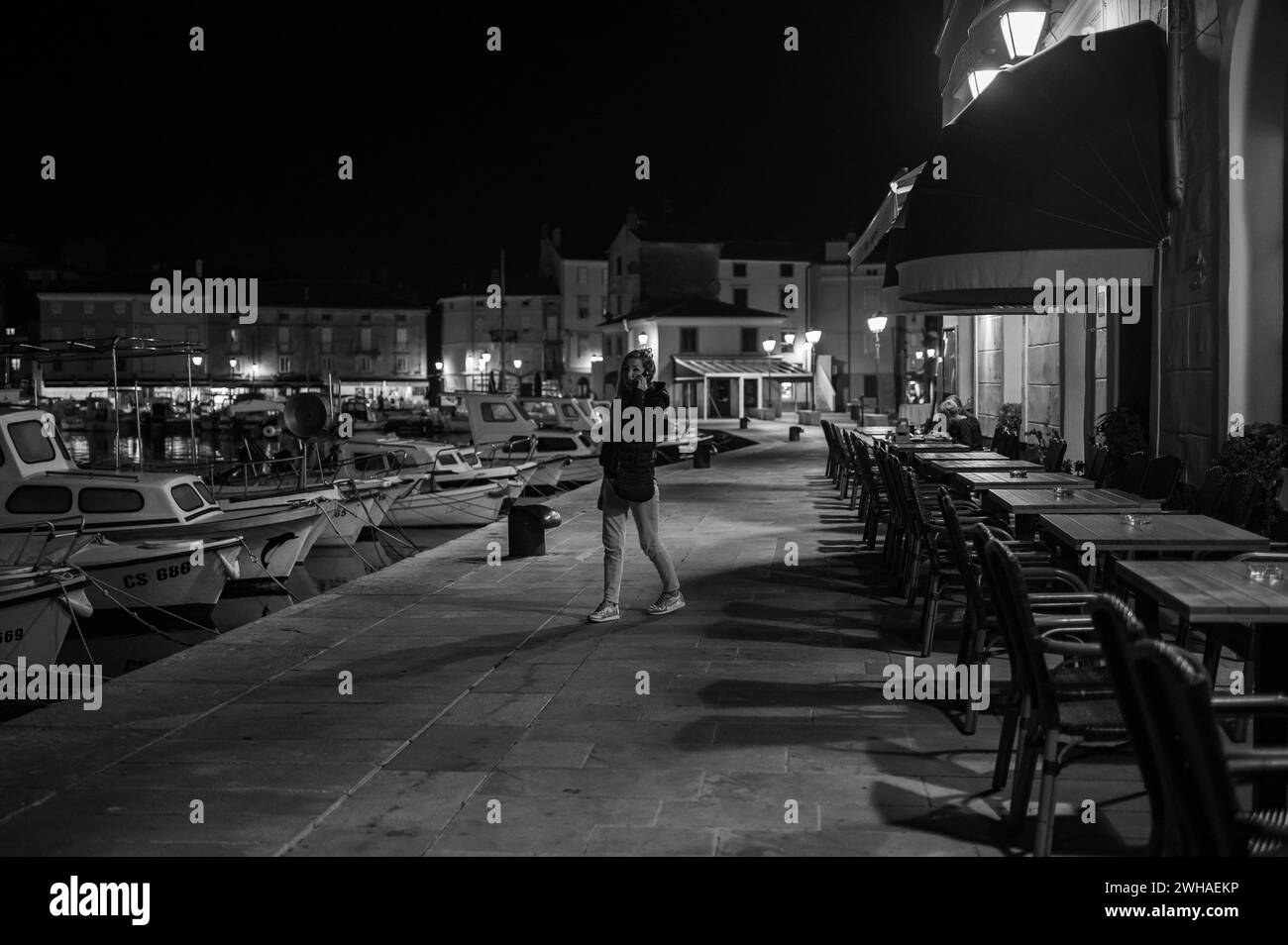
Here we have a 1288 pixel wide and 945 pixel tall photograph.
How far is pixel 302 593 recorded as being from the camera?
18.3m

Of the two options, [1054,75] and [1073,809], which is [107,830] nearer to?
[1073,809]

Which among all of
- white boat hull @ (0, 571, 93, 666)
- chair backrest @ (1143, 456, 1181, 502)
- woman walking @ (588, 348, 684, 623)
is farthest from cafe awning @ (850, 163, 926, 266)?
white boat hull @ (0, 571, 93, 666)

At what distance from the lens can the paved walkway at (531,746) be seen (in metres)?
4.66

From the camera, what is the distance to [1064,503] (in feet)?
26.6

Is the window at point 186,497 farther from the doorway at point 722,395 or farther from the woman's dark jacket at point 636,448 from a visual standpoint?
the doorway at point 722,395

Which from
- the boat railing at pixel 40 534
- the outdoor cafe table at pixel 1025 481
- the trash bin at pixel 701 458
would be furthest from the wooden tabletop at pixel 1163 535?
the trash bin at pixel 701 458

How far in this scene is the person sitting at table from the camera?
20.2 m

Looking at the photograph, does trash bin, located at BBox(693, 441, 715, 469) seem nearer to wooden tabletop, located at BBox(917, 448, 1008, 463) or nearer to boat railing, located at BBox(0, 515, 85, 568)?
wooden tabletop, located at BBox(917, 448, 1008, 463)

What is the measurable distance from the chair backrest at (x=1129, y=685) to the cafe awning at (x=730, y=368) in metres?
57.4

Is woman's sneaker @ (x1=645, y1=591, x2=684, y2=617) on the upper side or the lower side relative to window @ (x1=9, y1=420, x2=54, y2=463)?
lower

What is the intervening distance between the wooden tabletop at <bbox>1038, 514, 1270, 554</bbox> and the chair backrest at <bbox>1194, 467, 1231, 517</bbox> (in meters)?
0.87

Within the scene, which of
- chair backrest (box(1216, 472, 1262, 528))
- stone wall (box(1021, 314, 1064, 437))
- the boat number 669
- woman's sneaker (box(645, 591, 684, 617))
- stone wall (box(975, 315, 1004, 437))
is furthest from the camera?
stone wall (box(975, 315, 1004, 437))
